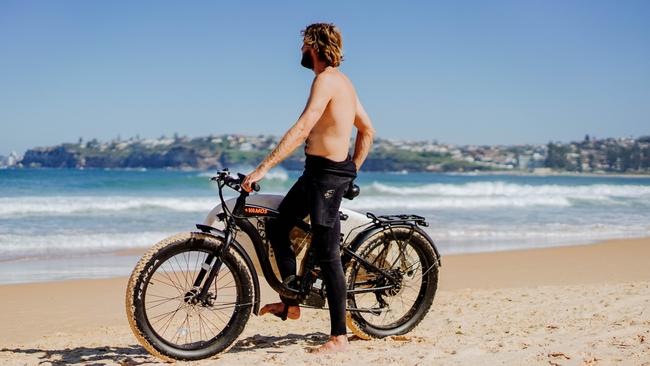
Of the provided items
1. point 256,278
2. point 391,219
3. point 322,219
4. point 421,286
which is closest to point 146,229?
point 421,286

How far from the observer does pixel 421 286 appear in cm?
532

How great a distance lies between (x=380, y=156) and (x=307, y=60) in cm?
8971

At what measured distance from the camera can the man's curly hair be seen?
170 inches

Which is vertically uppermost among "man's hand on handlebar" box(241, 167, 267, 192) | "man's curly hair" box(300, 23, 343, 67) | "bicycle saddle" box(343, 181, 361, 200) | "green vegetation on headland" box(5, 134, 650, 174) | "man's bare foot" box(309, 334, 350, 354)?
"green vegetation on headland" box(5, 134, 650, 174)

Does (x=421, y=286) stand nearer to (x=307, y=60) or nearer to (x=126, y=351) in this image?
(x=307, y=60)

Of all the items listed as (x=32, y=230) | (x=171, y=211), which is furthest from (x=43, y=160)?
(x=32, y=230)

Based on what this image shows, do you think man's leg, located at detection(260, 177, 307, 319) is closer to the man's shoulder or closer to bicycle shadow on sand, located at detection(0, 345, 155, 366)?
the man's shoulder

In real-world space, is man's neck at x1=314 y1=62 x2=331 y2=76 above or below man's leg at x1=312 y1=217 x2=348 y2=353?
above

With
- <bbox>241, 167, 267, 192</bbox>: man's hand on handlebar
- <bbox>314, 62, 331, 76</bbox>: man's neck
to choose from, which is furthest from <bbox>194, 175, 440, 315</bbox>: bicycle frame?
<bbox>314, 62, 331, 76</bbox>: man's neck

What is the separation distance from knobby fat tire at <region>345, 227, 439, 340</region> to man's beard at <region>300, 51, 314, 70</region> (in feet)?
4.11

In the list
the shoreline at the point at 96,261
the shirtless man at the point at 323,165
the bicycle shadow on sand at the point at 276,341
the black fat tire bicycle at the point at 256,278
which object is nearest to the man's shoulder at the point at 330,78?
the shirtless man at the point at 323,165

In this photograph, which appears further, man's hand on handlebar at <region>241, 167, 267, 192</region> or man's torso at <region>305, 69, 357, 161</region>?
man's torso at <region>305, 69, 357, 161</region>

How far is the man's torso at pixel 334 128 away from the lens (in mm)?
4359

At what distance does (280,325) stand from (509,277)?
163 inches
